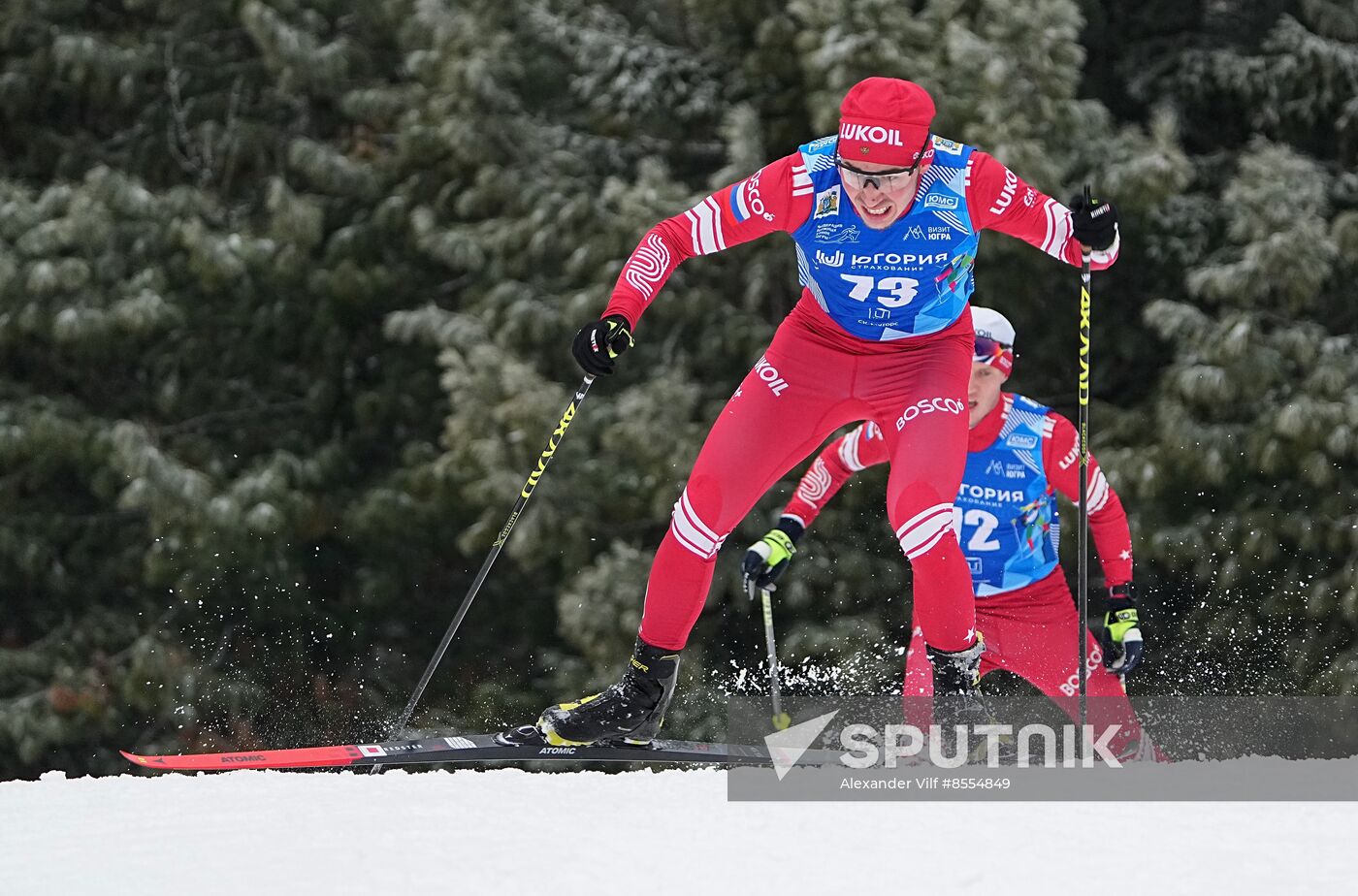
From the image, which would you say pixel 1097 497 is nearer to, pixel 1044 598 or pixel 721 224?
pixel 1044 598

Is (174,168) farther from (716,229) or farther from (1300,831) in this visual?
(1300,831)

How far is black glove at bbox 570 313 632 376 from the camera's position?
4.05 metres

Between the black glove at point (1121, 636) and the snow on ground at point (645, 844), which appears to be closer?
the snow on ground at point (645, 844)

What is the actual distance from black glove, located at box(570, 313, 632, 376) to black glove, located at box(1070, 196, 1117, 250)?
1.16m

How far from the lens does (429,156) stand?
10.8 meters

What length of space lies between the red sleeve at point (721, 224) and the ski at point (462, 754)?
1281 millimetres

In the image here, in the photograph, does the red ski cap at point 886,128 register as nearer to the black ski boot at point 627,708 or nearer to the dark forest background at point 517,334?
the black ski boot at point 627,708

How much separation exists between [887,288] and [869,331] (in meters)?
0.16

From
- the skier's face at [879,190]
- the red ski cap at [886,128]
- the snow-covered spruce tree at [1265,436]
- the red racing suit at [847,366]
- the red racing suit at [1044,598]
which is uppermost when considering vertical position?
the red ski cap at [886,128]

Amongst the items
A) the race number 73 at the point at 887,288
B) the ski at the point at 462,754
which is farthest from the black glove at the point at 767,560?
the race number 73 at the point at 887,288

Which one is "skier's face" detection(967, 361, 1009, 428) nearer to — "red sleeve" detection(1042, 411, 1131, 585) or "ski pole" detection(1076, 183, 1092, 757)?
"red sleeve" detection(1042, 411, 1131, 585)

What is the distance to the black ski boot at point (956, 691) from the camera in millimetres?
4137

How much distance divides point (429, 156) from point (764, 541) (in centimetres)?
644

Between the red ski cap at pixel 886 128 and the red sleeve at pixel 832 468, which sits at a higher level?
the red ski cap at pixel 886 128
